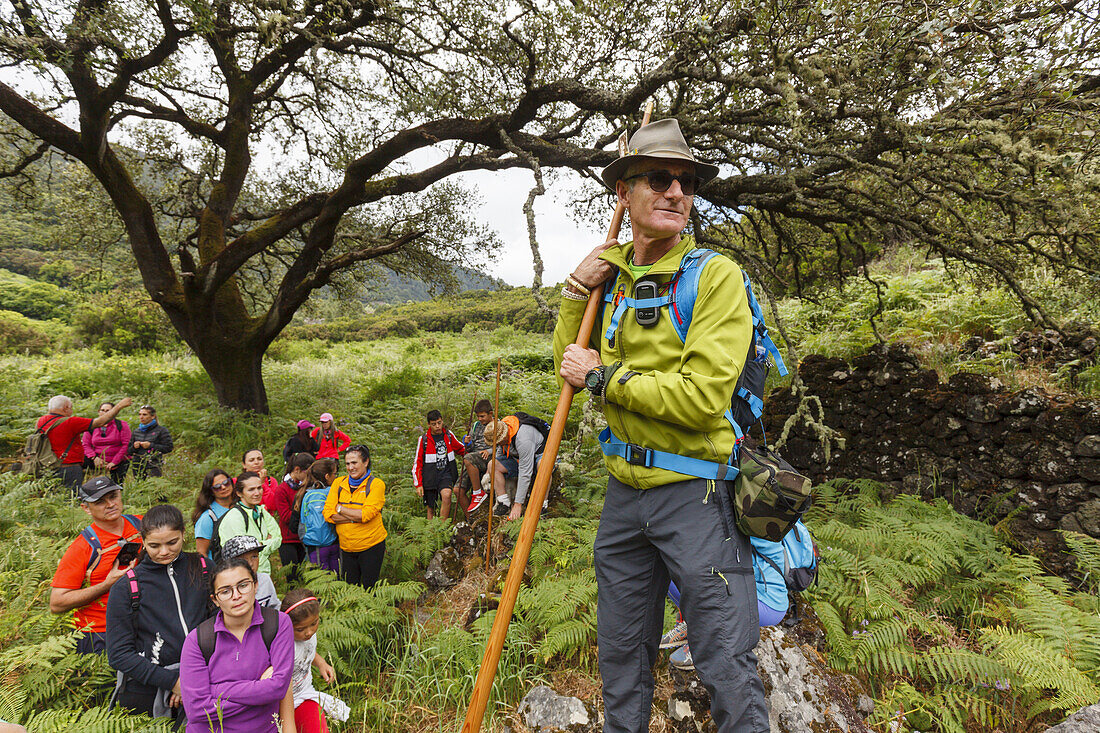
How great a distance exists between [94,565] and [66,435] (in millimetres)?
5438

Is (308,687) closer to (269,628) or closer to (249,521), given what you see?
(269,628)

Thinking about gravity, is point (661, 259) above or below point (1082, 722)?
above

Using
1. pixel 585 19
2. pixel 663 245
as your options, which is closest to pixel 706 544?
pixel 663 245

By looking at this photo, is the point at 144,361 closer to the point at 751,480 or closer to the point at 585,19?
the point at 585,19

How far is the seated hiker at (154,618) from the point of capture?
3289 millimetres

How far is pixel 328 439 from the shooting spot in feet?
26.3

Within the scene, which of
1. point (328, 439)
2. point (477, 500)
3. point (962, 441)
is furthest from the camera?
point (328, 439)

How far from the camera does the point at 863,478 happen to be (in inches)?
251

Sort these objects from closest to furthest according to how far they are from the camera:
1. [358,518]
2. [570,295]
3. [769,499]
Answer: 1. [769,499]
2. [570,295]
3. [358,518]

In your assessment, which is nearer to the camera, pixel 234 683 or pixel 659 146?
pixel 659 146

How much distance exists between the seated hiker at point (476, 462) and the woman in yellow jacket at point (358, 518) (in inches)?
66.2

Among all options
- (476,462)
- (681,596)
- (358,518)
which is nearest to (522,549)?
(681,596)

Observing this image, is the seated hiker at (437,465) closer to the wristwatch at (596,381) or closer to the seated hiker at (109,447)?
the seated hiker at (109,447)

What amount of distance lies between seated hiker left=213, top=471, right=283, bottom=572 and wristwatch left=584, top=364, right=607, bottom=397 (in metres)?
4.36
